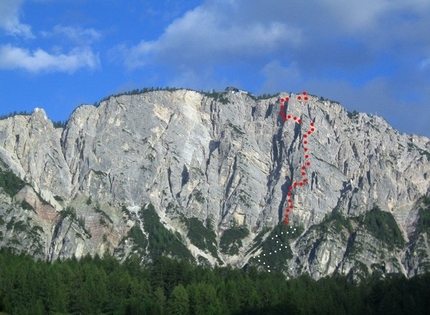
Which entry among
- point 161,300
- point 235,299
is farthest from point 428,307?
point 161,300

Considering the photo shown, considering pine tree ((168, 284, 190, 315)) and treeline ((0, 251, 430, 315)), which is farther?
pine tree ((168, 284, 190, 315))

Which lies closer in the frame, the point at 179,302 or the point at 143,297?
the point at 179,302

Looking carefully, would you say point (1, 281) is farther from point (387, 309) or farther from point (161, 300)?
point (387, 309)

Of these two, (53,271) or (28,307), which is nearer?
(28,307)

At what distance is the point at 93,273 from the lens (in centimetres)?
19612

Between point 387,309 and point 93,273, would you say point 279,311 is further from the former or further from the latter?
point 93,273

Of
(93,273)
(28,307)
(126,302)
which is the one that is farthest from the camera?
(93,273)

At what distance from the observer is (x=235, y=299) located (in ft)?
618

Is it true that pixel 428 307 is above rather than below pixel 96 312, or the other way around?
above

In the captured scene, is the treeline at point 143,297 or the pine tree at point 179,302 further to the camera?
the pine tree at point 179,302

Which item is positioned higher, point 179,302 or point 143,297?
point 143,297

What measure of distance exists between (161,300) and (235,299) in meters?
15.0

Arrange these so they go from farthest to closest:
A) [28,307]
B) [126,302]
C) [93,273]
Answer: [93,273], [126,302], [28,307]

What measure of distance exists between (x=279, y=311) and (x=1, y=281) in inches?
2100
